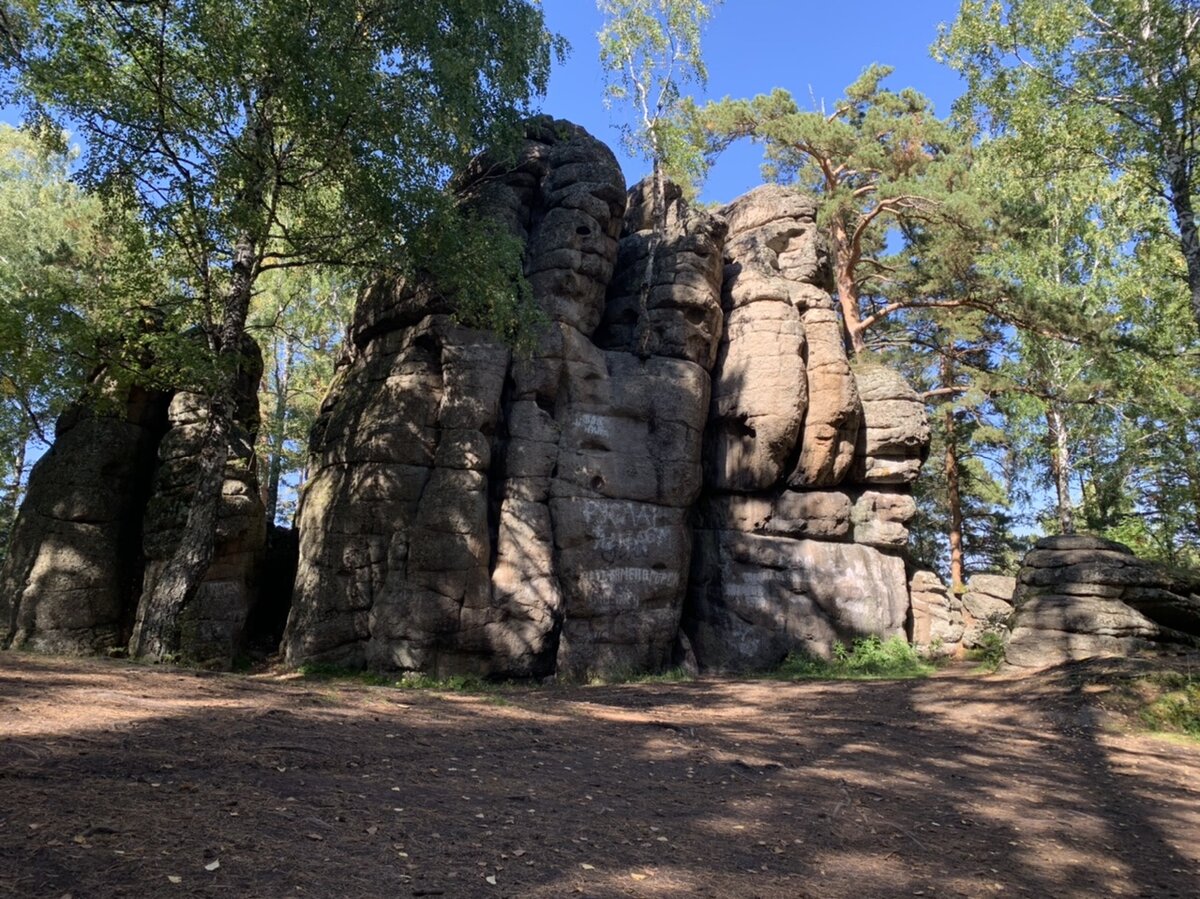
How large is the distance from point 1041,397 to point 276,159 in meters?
21.6

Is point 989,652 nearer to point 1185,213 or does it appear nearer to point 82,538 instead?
point 1185,213

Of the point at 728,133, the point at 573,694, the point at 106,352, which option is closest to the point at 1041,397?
the point at 728,133

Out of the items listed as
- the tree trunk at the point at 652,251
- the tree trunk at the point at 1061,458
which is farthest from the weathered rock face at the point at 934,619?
the tree trunk at the point at 652,251

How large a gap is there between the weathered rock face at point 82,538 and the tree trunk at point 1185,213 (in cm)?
2018

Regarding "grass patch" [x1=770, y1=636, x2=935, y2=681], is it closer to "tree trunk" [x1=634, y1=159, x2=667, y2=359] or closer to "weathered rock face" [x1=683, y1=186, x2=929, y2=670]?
A: "weathered rock face" [x1=683, y1=186, x2=929, y2=670]

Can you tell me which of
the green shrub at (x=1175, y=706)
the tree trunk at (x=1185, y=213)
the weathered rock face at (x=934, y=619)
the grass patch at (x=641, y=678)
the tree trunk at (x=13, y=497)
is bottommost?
the grass patch at (x=641, y=678)

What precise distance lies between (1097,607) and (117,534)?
19.2 metres

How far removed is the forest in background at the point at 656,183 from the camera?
11.9 metres

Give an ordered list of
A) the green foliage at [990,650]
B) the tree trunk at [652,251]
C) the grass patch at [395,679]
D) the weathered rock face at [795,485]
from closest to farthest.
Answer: the grass patch at [395,679], the green foliage at [990,650], the weathered rock face at [795,485], the tree trunk at [652,251]

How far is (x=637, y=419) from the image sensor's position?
17672 mm

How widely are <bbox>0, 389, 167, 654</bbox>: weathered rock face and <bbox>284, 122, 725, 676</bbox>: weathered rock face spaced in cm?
373

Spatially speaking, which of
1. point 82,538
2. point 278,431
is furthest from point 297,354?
point 82,538

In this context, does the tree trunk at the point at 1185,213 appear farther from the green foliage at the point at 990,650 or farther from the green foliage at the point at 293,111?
the green foliage at the point at 293,111

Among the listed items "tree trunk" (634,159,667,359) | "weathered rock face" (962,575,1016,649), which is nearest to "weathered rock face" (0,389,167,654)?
"tree trunk" (634,159,667,359)
